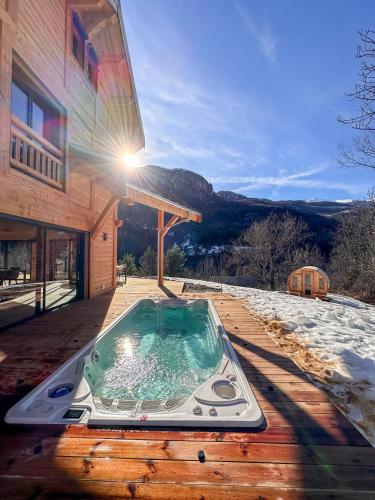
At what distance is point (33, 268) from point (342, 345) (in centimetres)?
529

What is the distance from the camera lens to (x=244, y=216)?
38781 millimetres

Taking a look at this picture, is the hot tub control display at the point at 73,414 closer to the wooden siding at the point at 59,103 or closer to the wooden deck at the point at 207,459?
the wooden deck at the point at 207,459

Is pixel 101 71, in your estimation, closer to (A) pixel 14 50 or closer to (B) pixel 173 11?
(B) pixel 173 11

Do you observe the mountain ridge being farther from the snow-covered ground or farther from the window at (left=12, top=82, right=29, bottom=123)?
the window at (left=12, top=82, right=29, bottom=123)

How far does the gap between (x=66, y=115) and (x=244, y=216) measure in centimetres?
3554

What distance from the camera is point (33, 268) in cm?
476

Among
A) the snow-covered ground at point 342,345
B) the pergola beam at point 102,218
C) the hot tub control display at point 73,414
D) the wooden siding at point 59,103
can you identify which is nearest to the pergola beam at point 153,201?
the pergola beam at point 102,218

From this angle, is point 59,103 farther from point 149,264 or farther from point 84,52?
point 149,264

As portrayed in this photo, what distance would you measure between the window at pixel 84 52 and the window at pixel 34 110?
1994 mm

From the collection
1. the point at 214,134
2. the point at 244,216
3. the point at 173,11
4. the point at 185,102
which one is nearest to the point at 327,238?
the point at 244,216

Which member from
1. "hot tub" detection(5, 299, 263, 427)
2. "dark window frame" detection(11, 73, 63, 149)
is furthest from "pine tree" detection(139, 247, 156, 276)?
"dark window frame" detection(11, 73, 63, 149)

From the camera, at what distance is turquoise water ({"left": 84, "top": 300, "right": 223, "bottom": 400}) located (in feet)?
10.2

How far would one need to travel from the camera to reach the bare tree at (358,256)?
1527 centimetres

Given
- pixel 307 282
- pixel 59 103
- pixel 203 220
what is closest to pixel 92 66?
pixel 59 103
